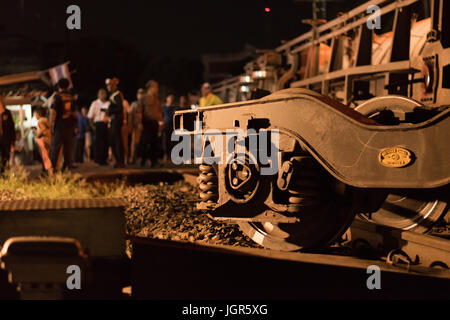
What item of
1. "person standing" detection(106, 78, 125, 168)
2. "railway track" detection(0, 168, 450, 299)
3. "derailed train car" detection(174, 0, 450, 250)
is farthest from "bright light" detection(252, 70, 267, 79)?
"railway track" detection(0, 168, 450, 299)

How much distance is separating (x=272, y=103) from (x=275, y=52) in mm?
11503

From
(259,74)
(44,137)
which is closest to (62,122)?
(44,137)

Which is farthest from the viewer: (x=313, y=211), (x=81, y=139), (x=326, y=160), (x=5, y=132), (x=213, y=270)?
(x=81, y=139)

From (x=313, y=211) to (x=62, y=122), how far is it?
24.1 feet

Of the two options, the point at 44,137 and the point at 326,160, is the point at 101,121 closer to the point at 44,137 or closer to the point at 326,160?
the point at 44,137

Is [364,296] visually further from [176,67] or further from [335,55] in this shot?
[176,67]

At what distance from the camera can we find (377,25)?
29.4 feet

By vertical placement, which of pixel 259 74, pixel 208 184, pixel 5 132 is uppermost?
pixel 259 74

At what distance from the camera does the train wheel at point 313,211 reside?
4.46m

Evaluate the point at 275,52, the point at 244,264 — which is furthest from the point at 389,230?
the point at 275,52

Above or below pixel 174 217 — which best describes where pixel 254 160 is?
above

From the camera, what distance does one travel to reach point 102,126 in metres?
15.9

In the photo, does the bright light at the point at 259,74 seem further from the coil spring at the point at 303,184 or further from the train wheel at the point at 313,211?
the coil spring at the point at 303,184

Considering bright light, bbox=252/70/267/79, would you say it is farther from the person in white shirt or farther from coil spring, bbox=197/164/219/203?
coil spring, bbox=197/164/219/203
